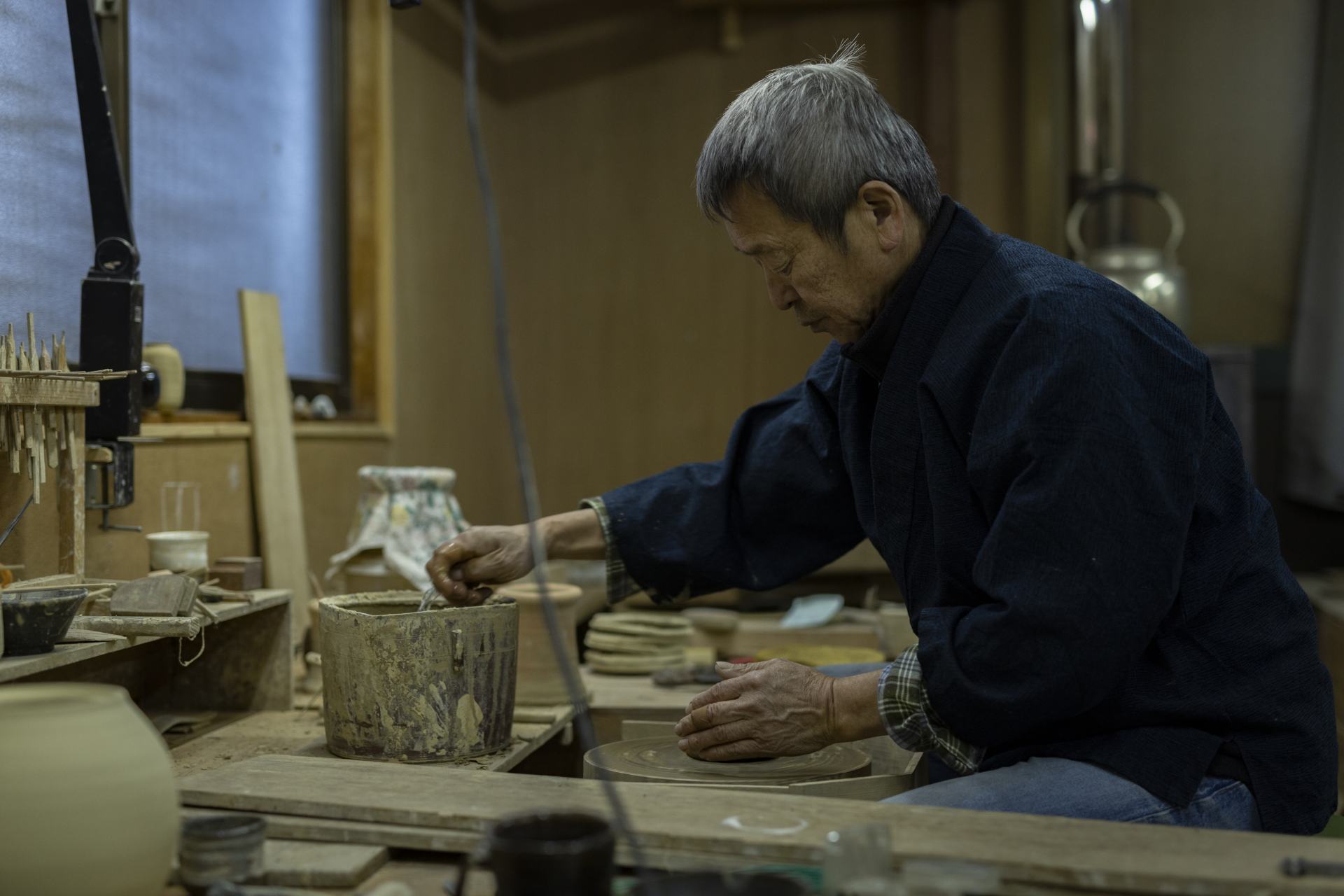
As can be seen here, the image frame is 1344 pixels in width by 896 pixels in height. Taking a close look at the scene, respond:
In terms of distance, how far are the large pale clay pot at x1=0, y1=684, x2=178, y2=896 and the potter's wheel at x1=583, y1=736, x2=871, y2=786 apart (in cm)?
74

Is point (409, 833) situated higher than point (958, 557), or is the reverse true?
point (958, 557)

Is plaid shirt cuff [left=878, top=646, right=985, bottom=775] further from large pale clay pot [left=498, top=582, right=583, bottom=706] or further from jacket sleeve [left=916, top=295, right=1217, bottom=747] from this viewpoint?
large pale clay pot [left=498, top=582, right=583, bottom=706]

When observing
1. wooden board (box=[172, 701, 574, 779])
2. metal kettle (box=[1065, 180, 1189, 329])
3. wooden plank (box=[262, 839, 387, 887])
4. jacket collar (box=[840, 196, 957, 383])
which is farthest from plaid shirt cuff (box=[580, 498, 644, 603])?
metal kettle (box=[1065, 180, 1189, 329])

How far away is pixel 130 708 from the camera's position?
1221 millimetres

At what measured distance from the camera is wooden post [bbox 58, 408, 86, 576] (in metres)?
2.01

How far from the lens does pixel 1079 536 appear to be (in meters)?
1.50

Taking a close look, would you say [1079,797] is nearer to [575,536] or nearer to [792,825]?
[792,825]

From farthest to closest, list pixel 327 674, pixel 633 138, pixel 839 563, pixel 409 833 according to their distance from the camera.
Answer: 1. pixel 633 138
2. pixel 839 563
3. pixel 327 674
4. pixel 409 833

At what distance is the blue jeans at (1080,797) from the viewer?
5.25ft

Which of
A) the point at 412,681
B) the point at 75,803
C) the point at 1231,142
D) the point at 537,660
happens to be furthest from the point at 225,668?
the point at 1231,142

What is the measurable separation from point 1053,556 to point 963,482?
273mm

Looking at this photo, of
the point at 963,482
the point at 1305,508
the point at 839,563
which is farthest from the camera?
the point at 1305,508

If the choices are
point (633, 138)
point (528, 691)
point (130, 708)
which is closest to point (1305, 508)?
point (633, 138)

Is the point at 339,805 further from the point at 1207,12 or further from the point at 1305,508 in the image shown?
the point at 1207,12
